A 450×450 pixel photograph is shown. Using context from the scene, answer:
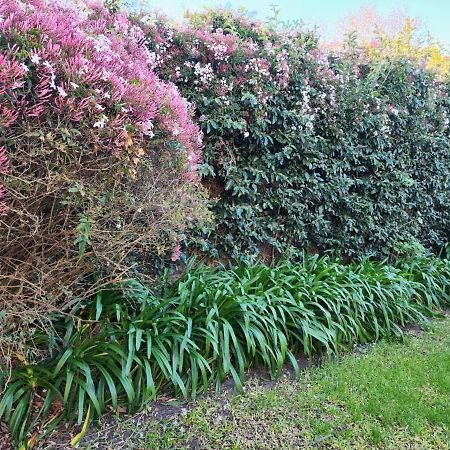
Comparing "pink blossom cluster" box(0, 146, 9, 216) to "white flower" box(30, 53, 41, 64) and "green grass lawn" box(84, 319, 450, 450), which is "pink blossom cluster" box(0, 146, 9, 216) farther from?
"green grass lawn" box(84, 319, 450, 450)

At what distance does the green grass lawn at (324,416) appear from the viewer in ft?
7.48

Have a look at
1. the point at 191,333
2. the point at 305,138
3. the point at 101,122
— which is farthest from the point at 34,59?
the point at 305,138

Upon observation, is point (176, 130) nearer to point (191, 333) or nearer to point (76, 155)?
point (76, 155)

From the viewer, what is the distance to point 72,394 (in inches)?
90.4

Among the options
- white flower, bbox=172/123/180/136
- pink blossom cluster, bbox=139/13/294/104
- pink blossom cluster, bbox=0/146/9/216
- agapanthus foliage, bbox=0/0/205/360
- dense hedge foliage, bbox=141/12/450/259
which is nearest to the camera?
pink blossom cluster, bbox=0/146/9/216

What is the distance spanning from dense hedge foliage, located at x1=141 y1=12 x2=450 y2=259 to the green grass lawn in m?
1.54

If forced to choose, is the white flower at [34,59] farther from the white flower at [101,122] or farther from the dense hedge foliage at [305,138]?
the dense hedge foliage at [305,138]

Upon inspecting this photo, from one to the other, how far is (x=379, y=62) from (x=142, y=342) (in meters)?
4.42

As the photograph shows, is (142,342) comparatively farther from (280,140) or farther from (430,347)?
(430,347)

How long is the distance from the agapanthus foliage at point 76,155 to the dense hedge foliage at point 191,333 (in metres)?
0.36

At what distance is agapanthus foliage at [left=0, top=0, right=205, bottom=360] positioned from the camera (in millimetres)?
1761

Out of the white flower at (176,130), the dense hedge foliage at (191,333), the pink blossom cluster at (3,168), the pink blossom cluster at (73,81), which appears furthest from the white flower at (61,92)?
the dense hedge foliage at (191,333)

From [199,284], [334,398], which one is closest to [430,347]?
[334,398]

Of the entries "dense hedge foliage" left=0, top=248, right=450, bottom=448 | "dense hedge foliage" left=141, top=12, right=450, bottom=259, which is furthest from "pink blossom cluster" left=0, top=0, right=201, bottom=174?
"dense hedge foliage" left=141, top=12, right=450, bottom=259
